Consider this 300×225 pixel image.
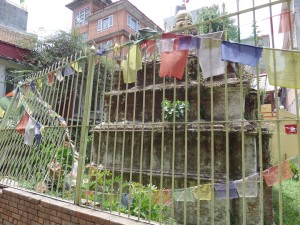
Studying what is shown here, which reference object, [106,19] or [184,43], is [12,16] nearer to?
[106,19]

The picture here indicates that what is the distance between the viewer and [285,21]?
2.12m

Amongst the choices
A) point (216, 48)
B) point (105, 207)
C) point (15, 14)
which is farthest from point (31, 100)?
point (15, 14)

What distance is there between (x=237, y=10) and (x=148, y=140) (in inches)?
180

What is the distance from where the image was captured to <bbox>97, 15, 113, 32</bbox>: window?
21672mm

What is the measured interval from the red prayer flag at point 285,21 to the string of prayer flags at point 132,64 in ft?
4.87

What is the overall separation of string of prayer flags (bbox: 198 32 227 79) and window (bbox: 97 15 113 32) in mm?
20581

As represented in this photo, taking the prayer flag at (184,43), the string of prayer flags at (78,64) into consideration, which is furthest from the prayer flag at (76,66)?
the prayer flag at (184,43)

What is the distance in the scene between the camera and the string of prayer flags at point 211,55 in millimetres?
2383

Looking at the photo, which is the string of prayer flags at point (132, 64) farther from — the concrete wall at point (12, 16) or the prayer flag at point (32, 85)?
the concrete wall at point (12, 16)

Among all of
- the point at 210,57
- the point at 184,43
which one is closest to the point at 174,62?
the point at 184,43

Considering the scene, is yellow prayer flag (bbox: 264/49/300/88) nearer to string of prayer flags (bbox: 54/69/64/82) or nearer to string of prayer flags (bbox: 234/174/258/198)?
string of prayer flags (bbox: 234/174/258/198)

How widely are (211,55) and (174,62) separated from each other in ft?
1.23

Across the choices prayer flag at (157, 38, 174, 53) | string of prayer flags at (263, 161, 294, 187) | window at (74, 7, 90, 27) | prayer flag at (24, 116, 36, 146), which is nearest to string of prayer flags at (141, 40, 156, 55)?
A: prayer flag at (157, 38, 174, 53)

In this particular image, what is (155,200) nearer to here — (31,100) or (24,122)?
(24,122)
